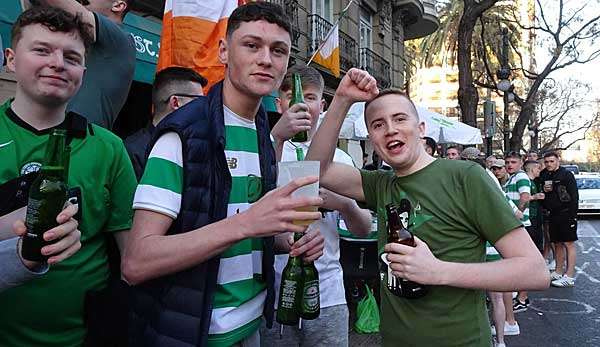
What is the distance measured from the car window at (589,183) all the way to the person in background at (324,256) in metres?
20.2

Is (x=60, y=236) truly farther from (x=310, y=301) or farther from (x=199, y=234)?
(x=310, y=301)

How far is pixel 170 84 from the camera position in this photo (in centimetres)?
360

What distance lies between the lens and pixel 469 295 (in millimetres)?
2047

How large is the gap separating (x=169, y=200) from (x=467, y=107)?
13128 mm

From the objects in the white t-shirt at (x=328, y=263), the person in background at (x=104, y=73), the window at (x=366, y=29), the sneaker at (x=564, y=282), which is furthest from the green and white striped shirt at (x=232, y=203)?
the window at (x=366, y=29)

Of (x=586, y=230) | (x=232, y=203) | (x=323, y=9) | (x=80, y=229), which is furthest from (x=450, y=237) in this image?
(x=586, y=230)

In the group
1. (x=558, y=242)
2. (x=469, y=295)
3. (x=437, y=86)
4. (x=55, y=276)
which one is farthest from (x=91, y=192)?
(x=437, y=86)

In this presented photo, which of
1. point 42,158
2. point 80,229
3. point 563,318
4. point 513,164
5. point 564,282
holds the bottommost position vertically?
point 563,318

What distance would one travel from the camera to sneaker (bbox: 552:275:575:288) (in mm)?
8234

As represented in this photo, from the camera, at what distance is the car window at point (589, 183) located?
19.4m

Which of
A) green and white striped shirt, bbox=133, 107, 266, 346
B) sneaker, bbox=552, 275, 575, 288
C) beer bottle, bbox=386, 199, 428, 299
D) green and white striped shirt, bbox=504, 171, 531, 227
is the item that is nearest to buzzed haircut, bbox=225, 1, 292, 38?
green and white striped shirt, bbox=133, 107, 266, 346

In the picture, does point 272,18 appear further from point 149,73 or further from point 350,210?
point 149,73

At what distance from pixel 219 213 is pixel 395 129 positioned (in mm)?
926

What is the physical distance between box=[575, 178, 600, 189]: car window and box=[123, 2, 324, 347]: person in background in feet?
69.3
